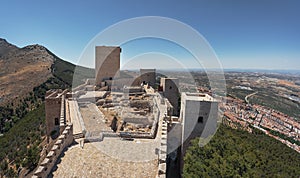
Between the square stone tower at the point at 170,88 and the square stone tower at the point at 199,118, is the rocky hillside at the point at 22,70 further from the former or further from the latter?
the square stone tower at the point at 199,118

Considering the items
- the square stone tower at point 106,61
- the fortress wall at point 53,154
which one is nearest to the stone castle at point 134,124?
the fortress wall at point 53,154

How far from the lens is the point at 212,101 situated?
8219 millimetres

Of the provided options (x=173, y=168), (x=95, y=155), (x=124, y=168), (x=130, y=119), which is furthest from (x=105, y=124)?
(x=173, y=168)

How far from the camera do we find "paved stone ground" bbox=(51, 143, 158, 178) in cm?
423

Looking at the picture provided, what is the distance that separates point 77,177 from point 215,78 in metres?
25.0

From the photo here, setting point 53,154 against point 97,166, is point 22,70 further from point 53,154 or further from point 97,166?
point 97,166

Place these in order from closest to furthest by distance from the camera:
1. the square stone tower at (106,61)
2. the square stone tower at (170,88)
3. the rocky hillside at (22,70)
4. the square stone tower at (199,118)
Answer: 1. the square stone tower at (199,118)
2. the square stone tower at (170,88)
3. the square stone tower at (106,61)
4. the rocky hillside at (22,70)

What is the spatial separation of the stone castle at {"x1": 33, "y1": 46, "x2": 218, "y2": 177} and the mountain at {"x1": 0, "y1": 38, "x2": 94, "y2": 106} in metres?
23.6

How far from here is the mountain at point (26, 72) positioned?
3808 centimetres

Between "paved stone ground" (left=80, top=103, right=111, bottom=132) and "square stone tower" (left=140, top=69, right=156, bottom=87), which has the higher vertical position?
"square stone tower" (left=140, top=69, right=156, bottom=87)

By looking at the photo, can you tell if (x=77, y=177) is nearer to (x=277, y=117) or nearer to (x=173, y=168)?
(x=173, y=168)

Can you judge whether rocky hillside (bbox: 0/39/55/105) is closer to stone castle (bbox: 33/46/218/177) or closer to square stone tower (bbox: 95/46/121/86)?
square stone tower (bbox: 95/46/121/86)

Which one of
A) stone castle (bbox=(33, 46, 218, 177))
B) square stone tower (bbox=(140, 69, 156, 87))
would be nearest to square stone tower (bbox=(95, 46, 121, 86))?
stone castle (bbox=(33, 46, 218, 177))

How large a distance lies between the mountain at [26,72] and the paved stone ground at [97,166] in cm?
3130
